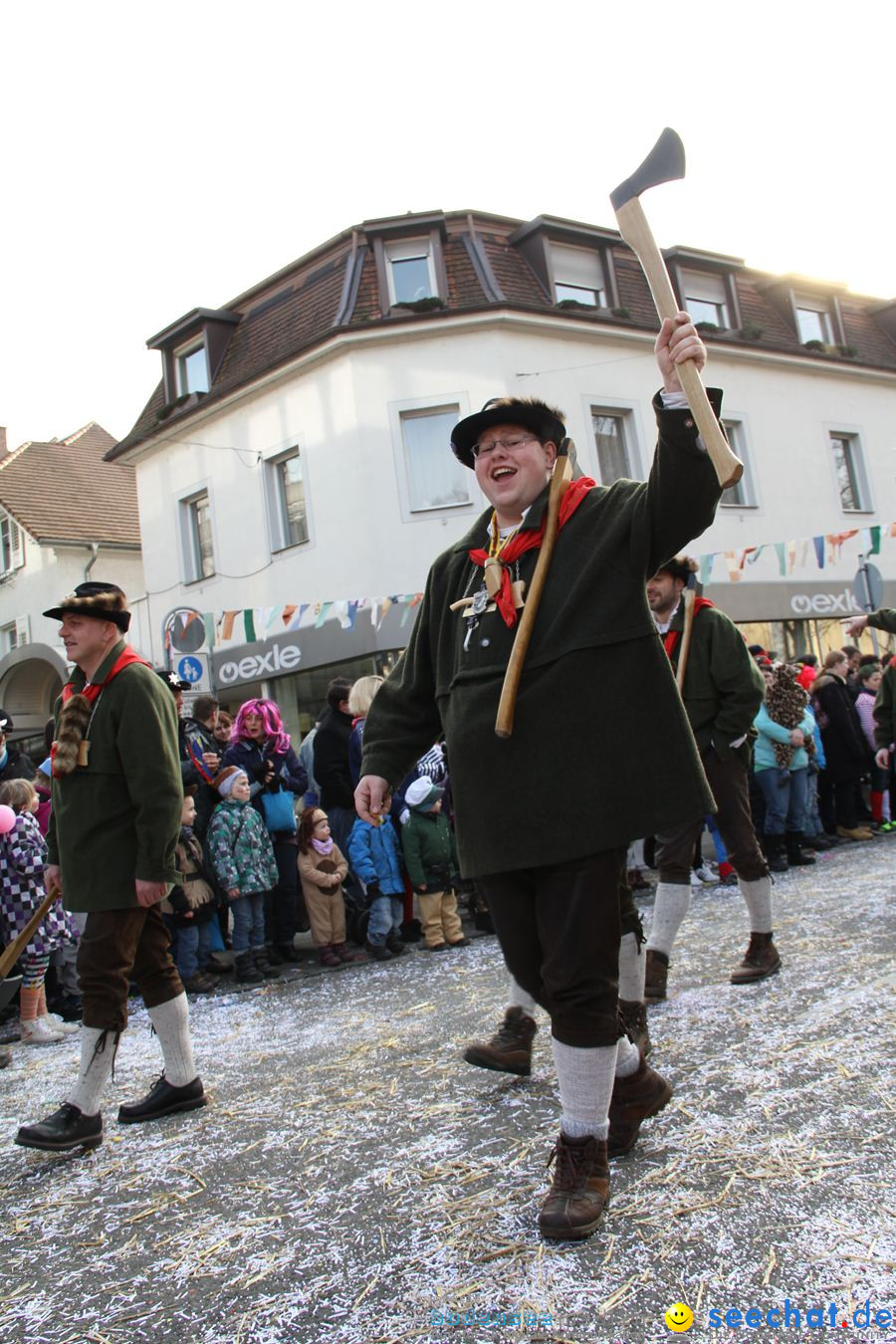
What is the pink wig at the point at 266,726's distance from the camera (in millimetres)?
8172

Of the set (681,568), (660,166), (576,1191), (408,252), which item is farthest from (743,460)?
(576,1191)

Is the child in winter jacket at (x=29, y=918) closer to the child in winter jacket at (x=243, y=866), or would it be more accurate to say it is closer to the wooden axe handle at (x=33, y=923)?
the child in winter jacket at (x=243, y=866)

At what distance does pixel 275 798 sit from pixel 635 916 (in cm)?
482

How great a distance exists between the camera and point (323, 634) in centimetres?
1838

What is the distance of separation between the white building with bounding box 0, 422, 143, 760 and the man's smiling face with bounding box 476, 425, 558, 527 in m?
22.4

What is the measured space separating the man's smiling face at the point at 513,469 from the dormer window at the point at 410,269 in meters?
17.1

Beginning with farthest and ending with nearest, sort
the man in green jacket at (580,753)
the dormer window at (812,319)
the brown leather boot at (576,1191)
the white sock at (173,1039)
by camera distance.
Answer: the dormer window at (812,319) → the white sock at (173,1039) → the man in green jacket at (580,753) → the brown leather boot at (576,1191)

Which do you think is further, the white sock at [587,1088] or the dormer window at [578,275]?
the dormer window at [578,275]

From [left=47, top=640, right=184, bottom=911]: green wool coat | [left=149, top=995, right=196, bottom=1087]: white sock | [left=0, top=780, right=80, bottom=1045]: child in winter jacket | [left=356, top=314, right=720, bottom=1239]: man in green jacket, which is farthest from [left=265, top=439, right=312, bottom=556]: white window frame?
[left=356, top=314, right=720, bottom=1239]: man in green jacket

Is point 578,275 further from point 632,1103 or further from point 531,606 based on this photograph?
point 632,1103

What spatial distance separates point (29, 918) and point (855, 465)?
71.5ft

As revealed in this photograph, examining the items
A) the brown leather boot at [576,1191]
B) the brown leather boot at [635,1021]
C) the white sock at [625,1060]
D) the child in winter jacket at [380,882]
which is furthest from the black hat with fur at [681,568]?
the child in winter jacket at [380,882]

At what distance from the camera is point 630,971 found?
3.72 m

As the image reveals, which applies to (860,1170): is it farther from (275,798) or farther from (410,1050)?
(275,798)
